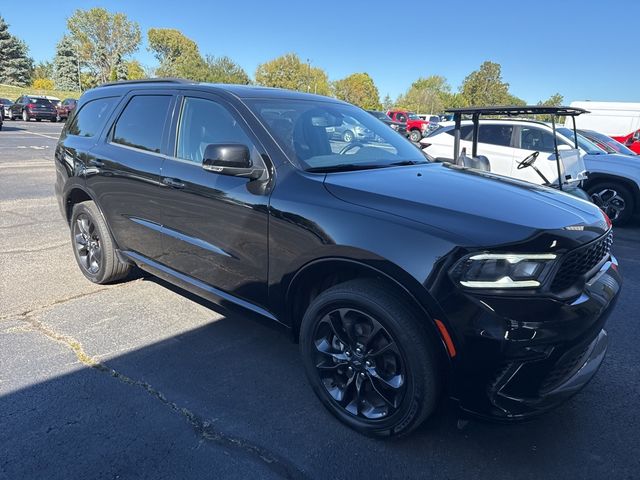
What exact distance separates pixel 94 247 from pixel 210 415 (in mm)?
2540

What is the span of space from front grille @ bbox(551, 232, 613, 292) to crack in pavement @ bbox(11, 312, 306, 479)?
1500 mm

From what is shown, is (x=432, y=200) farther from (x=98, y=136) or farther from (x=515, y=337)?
(x=98, y=136)

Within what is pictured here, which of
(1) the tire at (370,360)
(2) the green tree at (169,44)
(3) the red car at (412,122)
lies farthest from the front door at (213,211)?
(2) the green tree at (169,44)

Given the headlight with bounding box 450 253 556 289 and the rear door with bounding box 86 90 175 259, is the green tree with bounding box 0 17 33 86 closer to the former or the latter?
the rear door with bounding box 86 90 175 259

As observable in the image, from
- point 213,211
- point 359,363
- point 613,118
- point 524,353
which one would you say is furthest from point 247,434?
point 613,118

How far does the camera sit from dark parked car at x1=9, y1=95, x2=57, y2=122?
32.4m

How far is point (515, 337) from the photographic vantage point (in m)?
1.99

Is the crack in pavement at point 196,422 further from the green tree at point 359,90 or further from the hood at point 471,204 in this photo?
the green tree at point 359,90

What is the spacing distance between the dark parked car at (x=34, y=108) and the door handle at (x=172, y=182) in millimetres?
35516

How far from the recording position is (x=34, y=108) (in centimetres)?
3234

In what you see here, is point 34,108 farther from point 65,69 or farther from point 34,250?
point 65,69

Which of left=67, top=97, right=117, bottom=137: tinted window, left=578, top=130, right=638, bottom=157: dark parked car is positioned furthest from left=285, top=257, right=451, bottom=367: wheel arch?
left=578, top=130, right=638, bottom=157: dark parked car

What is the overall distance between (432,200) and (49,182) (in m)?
9.81

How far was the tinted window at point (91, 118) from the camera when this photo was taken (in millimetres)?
4219
